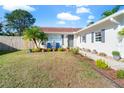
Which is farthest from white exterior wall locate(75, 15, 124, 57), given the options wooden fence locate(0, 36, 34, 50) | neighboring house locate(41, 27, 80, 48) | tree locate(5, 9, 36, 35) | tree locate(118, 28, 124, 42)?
tree locate(5, 9, 36, 35)

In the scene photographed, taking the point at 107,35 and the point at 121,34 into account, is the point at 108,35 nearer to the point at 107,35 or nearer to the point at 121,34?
the point at 107,35

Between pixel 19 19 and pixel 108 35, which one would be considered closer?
Answer: pixel 108 35

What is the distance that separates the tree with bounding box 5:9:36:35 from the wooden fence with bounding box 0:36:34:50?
1614 centimetres

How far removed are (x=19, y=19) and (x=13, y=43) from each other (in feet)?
58.7

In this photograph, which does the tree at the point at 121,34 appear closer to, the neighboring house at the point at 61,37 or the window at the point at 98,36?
the window at the point at 98,36

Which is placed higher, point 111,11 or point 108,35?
point 111,11

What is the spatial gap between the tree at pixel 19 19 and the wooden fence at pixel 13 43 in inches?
635

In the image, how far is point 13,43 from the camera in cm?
2359

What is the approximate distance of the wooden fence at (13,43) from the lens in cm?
2333

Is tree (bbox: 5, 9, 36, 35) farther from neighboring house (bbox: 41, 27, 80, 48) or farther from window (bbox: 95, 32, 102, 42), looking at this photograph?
window (bbox: 95, 32, 102, 42)

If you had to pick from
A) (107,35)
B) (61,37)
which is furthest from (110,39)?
(61,37)

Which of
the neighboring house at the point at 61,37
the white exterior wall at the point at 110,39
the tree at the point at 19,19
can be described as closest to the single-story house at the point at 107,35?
the white exterior wall at the point at 110,39
